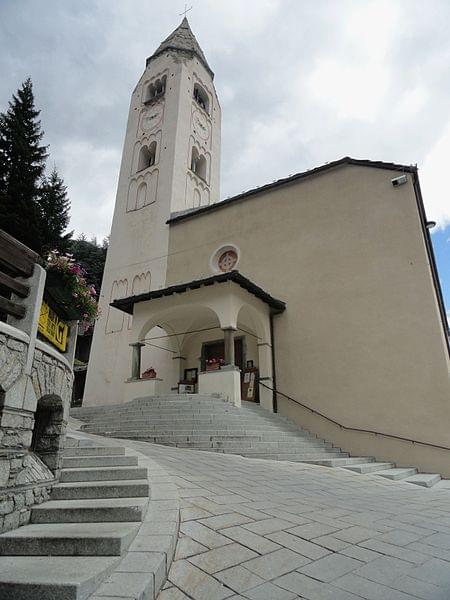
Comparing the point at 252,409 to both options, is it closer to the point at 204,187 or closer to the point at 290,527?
the point at 290,527

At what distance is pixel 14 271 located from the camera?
11.2 feet

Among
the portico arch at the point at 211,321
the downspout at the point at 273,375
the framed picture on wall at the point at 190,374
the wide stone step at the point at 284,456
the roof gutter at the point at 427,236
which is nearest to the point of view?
the wide stone step at the point at 284,456

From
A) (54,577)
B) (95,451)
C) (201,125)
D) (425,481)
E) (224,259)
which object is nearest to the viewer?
(54,577)

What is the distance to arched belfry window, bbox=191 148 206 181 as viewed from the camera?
725 inches

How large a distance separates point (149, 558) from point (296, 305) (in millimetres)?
10031

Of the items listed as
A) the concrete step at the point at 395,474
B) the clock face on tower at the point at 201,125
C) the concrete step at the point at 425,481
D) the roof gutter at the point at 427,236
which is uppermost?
the clock face on tower at the point at 201,125

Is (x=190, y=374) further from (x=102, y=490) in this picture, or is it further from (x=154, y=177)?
(x=102, y=490)

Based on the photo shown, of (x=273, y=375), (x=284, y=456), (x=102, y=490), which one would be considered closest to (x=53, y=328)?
(x=102, y=490)

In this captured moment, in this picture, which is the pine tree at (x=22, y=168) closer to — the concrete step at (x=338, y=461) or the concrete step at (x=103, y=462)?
the concrete step at (x=103, y=462)

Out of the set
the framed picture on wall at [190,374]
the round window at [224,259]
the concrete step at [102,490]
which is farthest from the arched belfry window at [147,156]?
the concrete step at [102,490]

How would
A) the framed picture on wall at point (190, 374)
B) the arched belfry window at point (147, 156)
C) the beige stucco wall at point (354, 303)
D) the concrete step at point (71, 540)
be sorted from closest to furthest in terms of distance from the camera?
1. the concrete step at point (71, 540)
2. the beige stucco wall at point (354, 303)
3. the framed picture on wall at point (190, 374)
4. the arched belfry window at point (147, 156)

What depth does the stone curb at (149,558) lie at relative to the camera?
195cm

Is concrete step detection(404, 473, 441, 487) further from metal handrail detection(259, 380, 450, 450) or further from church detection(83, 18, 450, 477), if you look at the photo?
church detection(83, 18, 450, 477)

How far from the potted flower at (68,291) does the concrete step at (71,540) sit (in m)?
2.24
